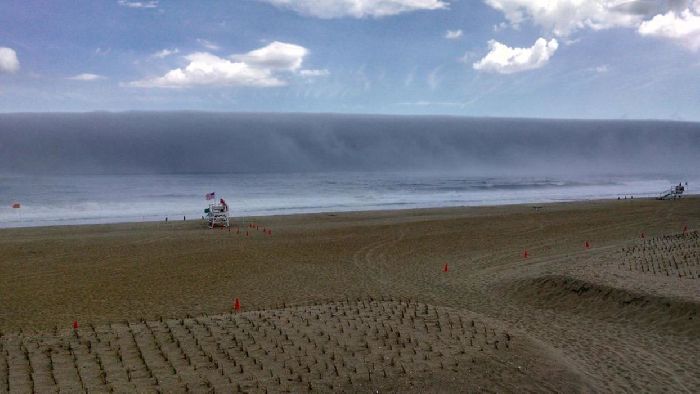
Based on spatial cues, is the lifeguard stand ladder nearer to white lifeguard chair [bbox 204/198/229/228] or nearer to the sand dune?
white lifeguard chair [bbox 204/198/229/228]

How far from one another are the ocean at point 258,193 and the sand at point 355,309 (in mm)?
11765

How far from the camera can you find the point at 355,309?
439 inches

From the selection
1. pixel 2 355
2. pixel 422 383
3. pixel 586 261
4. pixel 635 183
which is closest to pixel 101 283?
pixel 2 355

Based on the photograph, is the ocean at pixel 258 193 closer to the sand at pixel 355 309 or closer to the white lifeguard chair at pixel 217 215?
the white lifeguard chair at pixel 217 215

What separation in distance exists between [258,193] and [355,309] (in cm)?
4534

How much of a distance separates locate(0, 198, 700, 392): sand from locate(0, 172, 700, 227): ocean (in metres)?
11.8

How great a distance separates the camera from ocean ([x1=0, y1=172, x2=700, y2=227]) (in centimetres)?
3956

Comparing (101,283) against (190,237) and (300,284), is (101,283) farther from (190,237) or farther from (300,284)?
(190,237)

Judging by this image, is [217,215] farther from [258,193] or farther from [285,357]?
[258,193]

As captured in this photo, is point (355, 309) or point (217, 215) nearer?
point (355, 309)

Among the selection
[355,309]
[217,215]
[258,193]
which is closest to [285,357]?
[355,309]

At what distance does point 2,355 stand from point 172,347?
8.18ft

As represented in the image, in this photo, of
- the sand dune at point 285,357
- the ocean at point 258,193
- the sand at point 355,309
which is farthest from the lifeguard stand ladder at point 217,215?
the sand dune at point 285,357

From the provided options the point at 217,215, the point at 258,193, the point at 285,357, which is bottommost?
the point at 285,357
